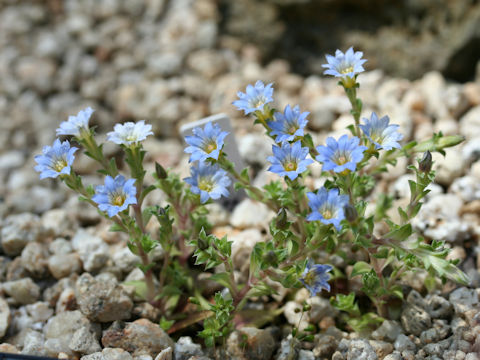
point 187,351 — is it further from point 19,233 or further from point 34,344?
point 19,233

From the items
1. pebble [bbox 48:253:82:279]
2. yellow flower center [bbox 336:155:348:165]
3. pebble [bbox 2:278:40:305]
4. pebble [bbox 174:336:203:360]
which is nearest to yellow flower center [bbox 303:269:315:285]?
yellow flower center [bbox 336:155:348:165]

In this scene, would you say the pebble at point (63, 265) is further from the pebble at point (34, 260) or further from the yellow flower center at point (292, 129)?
the yellow flower center at point (292, 129)

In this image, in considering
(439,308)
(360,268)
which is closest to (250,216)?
(360,268)

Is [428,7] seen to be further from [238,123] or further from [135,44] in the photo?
[135,44]

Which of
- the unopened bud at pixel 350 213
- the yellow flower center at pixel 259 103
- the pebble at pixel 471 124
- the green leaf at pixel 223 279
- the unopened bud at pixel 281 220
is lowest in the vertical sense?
the green leaf at pixel 223 279

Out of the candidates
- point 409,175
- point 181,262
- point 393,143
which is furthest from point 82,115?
point 409,175

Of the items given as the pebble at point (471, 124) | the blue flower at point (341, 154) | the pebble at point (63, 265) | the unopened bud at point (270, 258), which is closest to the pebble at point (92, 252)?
the pebble at point (63, 265)

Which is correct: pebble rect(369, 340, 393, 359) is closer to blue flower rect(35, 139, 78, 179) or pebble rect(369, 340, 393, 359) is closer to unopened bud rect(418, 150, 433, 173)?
unopened bud rect(418, 150, 433, 173)
